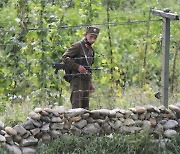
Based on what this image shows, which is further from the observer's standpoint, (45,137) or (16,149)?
(45,137)

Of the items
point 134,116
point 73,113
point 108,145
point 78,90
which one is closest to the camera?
point 108,145

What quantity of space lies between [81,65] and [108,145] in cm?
135

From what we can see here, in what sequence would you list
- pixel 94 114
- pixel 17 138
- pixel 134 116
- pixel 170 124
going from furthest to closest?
1. pixel 170 124
2. pixel 134 116
3. pixel 94 114
4. pixel 17 138

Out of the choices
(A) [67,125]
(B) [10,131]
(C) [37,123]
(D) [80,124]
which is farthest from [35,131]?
(D) [80,124]

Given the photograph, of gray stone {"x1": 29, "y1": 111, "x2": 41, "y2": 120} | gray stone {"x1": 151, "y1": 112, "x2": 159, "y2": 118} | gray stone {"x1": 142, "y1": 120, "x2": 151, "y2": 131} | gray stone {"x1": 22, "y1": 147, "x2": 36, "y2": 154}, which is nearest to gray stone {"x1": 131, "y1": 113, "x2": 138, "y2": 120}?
gray stone {"x1": 142, "y1": 120, "x2": 151, "y2": 131}

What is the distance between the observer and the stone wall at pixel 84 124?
7805 mm

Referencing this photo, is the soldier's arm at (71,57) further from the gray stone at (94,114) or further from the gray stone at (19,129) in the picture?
the gray stone at (19,129)

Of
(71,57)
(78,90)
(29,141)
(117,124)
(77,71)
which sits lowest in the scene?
(29,141)

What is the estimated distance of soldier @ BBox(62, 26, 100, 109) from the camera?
8.73 meters

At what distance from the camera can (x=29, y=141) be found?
782 centimetres

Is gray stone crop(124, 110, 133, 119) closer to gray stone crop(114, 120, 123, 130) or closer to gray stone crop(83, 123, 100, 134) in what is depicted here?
gray stone crop(114, 120, 123, 130)

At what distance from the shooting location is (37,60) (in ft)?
32.5

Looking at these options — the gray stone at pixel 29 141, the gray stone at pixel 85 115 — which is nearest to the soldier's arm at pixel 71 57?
the gray stone at pixel 85 115

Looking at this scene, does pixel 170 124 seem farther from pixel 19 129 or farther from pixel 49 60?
pixel 49 60
